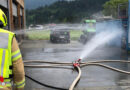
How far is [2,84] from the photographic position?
95.2 inches

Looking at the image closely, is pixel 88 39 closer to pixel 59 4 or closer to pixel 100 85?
pixel 100 85

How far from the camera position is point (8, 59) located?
2.44 metres

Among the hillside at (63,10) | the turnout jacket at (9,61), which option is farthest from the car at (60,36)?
the hillside at (63,10)

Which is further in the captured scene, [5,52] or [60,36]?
[60,36]

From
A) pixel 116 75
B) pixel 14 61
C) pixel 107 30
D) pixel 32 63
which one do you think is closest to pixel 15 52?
pixel 14 61

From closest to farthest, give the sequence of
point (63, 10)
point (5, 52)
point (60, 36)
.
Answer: point (5, 52), point (60, 36), point (63, 10)

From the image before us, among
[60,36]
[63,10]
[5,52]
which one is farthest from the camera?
[63,10]

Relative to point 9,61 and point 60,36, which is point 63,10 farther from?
point 9,61

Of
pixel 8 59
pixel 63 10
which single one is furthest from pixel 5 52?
pixel 63 10

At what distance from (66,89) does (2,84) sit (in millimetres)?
3150

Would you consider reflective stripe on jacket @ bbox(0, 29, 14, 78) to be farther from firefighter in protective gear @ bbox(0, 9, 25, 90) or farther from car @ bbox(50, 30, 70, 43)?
car @ bbox(50, 30, 70, 43)

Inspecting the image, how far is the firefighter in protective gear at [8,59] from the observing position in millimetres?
2395

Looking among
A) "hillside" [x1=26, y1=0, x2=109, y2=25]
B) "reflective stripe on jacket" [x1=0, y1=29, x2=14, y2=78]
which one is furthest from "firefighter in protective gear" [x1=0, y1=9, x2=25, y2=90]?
"hillside" [x1=26, y1=0, x2=109, y2=25]

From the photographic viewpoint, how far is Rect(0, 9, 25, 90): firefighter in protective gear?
7.86 feet
